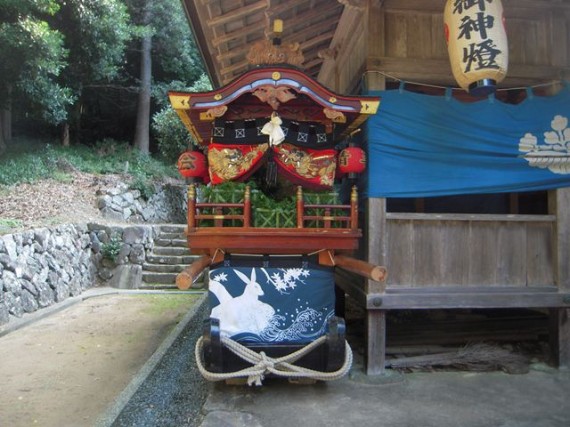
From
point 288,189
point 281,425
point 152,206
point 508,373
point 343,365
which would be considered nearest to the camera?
point 281,425

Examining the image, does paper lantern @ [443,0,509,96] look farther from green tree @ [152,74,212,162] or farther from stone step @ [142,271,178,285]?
green tree @ [152,74,212,162]

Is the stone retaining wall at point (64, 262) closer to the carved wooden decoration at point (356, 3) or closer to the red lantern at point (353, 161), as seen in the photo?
the red lantern at point (353, 161)

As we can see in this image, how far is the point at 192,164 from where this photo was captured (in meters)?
5.45

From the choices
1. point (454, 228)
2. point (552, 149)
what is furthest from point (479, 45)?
point (454, 228)

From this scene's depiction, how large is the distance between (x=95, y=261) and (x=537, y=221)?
10.8m

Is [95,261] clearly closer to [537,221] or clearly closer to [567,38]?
[537,221]

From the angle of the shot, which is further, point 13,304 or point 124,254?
point 124,254

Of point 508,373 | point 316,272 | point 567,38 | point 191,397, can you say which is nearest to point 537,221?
point 508,373

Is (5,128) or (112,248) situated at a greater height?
(5,128)

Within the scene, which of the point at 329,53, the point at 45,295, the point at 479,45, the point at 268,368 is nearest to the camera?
the point at 479,45

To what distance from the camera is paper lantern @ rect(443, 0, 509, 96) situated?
13.9 ft

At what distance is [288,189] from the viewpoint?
5883 millimetres

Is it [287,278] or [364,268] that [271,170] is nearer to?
[287,278]

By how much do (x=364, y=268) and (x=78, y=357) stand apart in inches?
189
